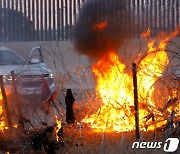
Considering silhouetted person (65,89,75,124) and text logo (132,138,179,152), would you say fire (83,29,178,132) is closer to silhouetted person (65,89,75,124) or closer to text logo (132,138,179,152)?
silhouetted person (65,89,75,124)

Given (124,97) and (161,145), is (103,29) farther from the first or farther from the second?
(161,145)

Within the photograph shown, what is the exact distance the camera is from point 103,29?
1017cm

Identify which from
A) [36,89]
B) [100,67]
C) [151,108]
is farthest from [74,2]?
[151,108]

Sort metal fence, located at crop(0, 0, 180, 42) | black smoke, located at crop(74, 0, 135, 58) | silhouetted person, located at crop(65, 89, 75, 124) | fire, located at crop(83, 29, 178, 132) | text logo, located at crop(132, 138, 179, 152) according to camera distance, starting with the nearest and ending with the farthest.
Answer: text logo, located at crop(132, 138, 179, 152) < fire, located at crop(83, 29, 178, 132) < silhouetted person, located at crop(65, 89, 75, 124) < black smoke, located at crop(74, 0, 135, 58) < metal fence, located at crop(0, 0, 180, 42)

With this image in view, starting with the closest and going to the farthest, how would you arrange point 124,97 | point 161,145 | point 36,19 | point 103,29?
point 161,145, point 124,97, point 103,29, point 36,19

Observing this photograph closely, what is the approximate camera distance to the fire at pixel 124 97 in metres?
7.66

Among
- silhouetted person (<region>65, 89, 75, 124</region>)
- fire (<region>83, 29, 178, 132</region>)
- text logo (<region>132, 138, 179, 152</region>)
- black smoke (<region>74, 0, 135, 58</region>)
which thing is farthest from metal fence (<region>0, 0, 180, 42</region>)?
text logo (<region>132, 138, 179, 152</region>)

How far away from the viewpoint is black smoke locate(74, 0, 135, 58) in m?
10.0

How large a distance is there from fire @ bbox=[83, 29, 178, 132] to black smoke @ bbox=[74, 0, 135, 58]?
4.45ft

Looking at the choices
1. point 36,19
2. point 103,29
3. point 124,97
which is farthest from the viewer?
point 36,19

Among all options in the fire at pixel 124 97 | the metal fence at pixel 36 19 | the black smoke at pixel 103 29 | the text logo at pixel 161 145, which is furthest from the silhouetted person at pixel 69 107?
the metal fence at pixel 36 19

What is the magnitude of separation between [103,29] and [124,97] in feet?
8.27

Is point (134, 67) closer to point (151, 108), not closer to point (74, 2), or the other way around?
point (151, 108)

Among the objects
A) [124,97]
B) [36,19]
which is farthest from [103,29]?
[36,19]
